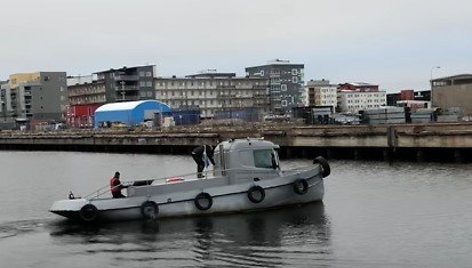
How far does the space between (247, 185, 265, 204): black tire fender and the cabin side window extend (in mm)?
1082

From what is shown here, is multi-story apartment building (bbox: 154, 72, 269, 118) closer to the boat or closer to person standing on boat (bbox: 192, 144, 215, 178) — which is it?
person standing on boat (bbox: 192, 144, 215, 178)

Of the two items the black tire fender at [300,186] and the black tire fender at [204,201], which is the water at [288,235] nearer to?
the black tire fender at [204,201]

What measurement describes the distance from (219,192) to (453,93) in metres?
69.0

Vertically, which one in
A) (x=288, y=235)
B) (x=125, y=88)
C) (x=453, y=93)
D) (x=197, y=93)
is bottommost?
(x=288, y=235)

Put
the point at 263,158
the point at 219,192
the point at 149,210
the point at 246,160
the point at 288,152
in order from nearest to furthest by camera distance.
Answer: the point at 149,210 < the point at 219,192 < the point at 246,160 < the point at 263,158 < the point at 288,152

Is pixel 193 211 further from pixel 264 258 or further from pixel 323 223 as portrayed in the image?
pixel 264 258

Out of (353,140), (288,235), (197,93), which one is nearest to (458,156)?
(353,140)

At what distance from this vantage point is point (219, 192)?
29.6 meters

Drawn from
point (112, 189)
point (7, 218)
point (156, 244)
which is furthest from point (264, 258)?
point (7, 218)

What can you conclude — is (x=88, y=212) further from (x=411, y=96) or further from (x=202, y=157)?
(x=411, y=96)

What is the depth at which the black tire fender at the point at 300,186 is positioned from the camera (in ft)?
102

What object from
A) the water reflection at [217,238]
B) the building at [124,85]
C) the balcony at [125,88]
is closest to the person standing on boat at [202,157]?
the water reflection at [217,238]

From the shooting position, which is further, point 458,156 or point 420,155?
point 420,155

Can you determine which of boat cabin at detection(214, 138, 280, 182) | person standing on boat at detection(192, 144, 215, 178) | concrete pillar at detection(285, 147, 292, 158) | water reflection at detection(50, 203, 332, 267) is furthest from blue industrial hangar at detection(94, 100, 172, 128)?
water reflection at detection(50, 203, 332, 267)
